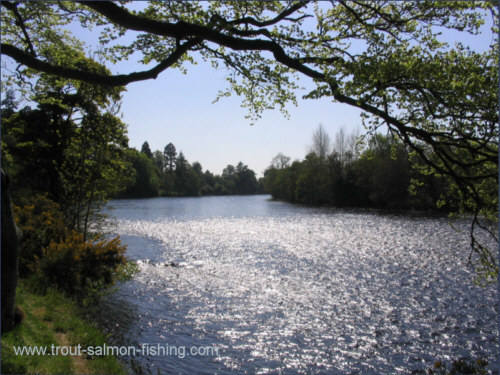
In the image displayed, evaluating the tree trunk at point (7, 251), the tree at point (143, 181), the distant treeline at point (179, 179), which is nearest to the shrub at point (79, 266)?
the tree trunk at point (7, 251)

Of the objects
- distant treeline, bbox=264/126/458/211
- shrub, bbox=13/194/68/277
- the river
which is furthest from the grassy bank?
distant treeline, bbox=264/126/458/211

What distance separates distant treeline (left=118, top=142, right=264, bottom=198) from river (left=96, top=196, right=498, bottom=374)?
55817mm

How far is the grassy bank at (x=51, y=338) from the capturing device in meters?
4.57

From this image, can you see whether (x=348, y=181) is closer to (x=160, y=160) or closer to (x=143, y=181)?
(x=143, y=181)

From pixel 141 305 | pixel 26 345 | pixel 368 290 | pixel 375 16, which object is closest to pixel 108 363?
pixel 26 345

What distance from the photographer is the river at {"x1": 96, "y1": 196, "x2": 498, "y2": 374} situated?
799cm

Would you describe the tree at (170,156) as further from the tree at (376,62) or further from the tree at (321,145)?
the tree at (376,62)

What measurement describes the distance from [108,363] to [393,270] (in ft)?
44.2

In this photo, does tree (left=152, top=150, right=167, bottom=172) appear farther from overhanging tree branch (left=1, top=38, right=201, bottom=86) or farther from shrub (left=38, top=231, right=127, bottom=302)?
overhanging tree branch (left=1, top=38, right=201, bottom=86)

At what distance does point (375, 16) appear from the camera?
6.73 m

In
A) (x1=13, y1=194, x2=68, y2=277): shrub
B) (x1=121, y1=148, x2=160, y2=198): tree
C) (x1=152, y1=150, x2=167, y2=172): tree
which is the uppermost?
(x1=152, y1=150, x2=167, y2=172): tree

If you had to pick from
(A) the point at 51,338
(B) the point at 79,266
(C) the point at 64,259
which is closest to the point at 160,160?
(B) the point at 79,266

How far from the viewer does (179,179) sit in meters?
101

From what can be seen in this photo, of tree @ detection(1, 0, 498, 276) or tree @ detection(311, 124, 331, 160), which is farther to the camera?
tree @ detection(311, 124, 331, 160)
